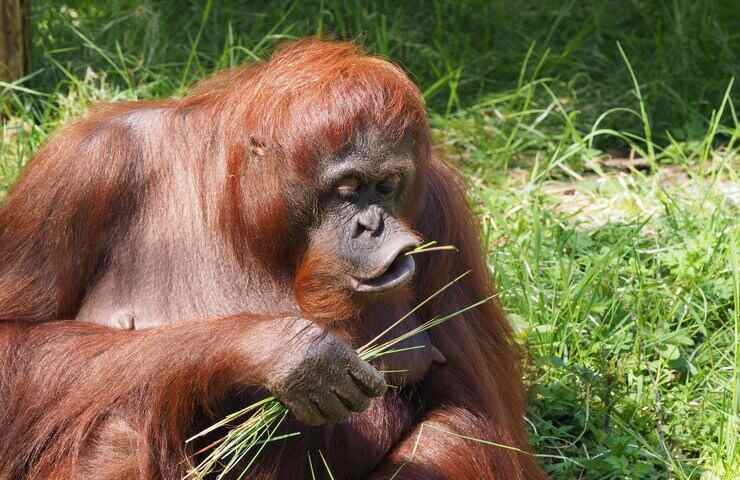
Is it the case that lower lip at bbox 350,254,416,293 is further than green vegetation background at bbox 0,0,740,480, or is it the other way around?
green vegetation background at bbox 0,0,740,480

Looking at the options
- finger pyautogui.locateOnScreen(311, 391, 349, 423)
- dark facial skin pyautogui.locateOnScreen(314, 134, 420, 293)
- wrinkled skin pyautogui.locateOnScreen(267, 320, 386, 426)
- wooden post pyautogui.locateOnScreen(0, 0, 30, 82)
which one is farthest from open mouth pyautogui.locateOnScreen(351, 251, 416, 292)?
wooden post pyautogui.locateOnScreen(0, 0, 30, 82)

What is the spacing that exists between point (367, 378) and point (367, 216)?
1.25ft

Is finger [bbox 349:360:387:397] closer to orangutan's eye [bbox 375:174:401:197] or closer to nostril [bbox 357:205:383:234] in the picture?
nostril [bbox 357:205:383:234]

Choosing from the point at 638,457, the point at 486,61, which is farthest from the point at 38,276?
the point at 486,61

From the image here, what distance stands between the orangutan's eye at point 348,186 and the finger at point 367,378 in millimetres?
405

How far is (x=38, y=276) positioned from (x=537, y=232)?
6.54ft

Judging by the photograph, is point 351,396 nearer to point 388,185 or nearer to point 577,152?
point 388,185

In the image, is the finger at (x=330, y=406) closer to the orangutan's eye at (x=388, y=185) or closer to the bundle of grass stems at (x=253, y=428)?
the bundle of grass stems at (x=253, y=428)

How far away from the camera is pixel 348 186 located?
10.3ft

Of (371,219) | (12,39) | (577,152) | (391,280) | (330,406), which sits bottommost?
(577,152)

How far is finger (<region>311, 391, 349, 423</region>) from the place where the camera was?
301 cm

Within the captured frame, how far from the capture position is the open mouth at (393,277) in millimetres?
3061

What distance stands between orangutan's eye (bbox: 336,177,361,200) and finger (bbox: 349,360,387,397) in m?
0.41

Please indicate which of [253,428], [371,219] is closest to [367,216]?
[371,219]
